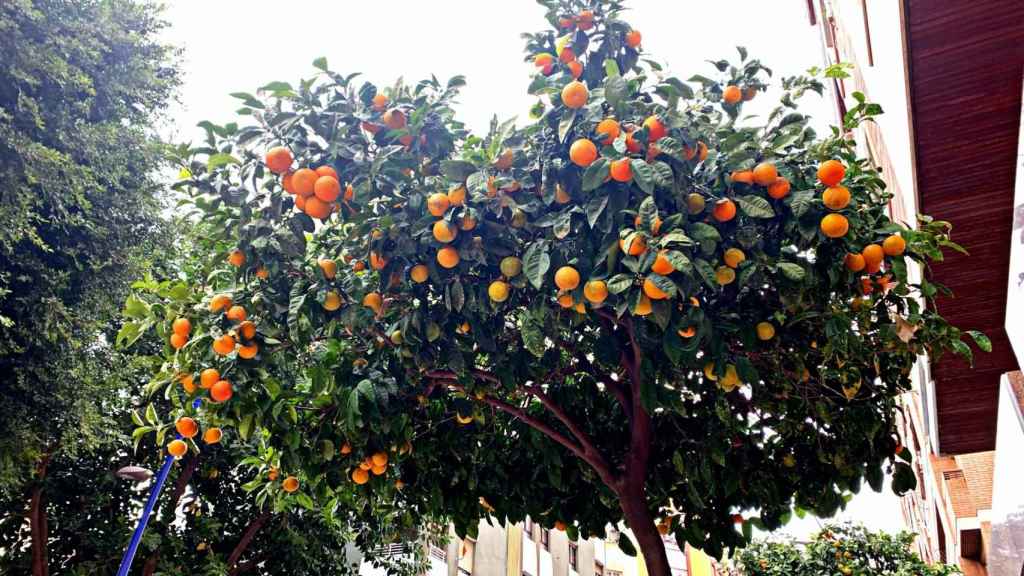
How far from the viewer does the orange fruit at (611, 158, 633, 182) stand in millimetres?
2822

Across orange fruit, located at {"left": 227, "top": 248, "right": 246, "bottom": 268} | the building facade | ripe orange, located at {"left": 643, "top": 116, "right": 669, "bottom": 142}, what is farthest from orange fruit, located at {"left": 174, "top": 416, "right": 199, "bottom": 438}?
the building facade

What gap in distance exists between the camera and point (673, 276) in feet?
9.02

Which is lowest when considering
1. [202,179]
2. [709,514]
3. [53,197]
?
[709,514]

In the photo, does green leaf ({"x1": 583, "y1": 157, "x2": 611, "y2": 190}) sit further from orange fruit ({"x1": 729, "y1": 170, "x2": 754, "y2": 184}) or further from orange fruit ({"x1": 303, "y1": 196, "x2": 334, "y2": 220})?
orange fruit ({"x1": 303, "y1": 196, "x2": 334, "y2": 220})

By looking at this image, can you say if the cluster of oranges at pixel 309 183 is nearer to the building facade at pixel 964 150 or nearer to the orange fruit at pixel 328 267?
the orange fruit at pixel 328 267

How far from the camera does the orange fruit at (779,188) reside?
2.95 m

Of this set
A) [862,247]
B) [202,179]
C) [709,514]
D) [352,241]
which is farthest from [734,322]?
[202,179]

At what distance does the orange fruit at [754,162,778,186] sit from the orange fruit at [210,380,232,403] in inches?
99.6

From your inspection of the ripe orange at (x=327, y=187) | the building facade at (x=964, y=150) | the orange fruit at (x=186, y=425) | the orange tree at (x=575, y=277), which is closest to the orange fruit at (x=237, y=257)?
the orange tree at (x=575, y=277)

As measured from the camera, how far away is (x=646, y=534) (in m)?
3.51

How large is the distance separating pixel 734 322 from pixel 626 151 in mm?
991

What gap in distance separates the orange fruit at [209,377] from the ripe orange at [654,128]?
2216 millimetres

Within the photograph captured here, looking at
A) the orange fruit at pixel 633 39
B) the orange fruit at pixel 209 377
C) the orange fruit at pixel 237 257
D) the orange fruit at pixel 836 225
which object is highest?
the orange fruit at pixel 633 39

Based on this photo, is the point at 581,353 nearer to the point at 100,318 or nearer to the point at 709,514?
the point at 709,514
